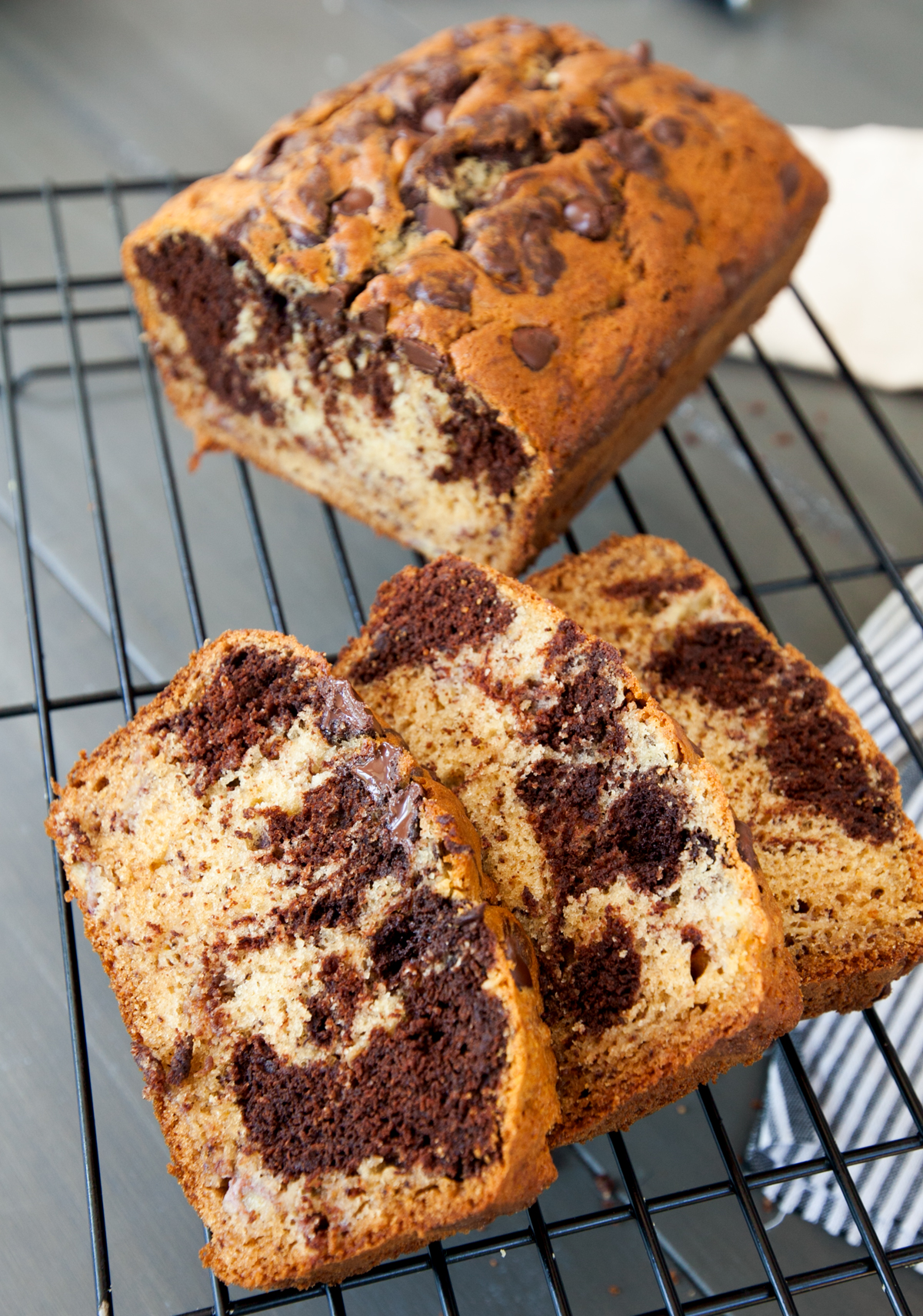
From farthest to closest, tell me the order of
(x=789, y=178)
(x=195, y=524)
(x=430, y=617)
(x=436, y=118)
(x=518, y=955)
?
(x=195, y=524)
(x=789, y=178)
(x=436, y=118)
(x=430, y=617)
(x=518, y=955)

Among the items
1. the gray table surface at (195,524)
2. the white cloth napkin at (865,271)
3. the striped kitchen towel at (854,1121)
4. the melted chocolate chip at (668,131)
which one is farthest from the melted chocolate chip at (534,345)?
the striped kitchen towel at (854,1121)

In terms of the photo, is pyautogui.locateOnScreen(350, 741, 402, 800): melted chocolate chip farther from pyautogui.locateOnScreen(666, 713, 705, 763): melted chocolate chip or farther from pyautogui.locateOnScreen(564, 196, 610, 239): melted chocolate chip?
pyautogui.locateOnScreen(564, 196, 610, 239): melted chocolate chip

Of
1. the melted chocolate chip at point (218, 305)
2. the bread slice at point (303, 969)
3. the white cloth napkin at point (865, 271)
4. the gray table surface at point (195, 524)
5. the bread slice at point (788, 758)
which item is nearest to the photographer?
the bread slice at point (303, 969)

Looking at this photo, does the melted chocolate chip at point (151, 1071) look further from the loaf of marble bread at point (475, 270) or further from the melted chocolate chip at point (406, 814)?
the loaf of marble bread at point (475, 270)

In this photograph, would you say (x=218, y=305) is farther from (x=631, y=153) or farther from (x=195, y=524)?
(x=631, y=153)

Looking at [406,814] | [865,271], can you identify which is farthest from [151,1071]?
[865,271]

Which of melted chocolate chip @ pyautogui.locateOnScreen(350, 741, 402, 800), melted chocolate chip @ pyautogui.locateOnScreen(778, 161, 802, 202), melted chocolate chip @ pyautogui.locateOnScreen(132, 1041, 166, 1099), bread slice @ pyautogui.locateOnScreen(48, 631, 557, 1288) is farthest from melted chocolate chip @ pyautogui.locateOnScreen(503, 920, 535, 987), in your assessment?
melted chocolate chip @ pyautogui.locateOnScreen(778, 161, 802, 202)
